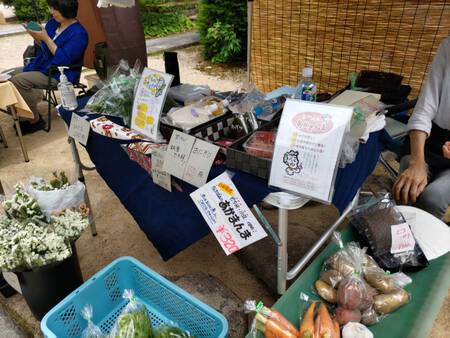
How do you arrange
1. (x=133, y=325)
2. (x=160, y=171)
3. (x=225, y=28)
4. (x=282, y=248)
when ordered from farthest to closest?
1. (x=225, y=28)
2. (x=160, y=171)
3. (x=282, y=248)
4. (x=133, y=325)

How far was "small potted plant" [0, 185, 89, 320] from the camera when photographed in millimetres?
1483

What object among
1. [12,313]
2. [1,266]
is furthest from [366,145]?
[12,313]

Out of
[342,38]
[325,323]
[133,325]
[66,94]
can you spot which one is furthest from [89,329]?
[342,38]

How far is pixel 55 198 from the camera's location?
5.65 ft

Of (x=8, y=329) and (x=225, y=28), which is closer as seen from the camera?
(x=8, y=329)

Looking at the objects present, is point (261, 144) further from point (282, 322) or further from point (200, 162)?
point (282, 322)

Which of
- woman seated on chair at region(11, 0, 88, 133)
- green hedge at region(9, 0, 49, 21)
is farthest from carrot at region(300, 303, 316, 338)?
green hedge at region(9, 0, 49, 21)

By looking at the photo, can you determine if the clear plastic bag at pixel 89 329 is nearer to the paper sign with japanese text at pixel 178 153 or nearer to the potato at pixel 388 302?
the paper sign with japanese text at pixel 178 153

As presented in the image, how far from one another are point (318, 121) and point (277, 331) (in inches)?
27.2

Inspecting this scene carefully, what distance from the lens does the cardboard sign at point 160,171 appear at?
155cm

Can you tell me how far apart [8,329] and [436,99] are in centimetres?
259

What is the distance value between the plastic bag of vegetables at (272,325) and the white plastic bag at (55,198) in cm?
111

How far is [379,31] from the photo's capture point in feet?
11.3

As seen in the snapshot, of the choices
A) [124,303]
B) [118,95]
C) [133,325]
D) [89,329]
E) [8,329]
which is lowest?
[8,329]
